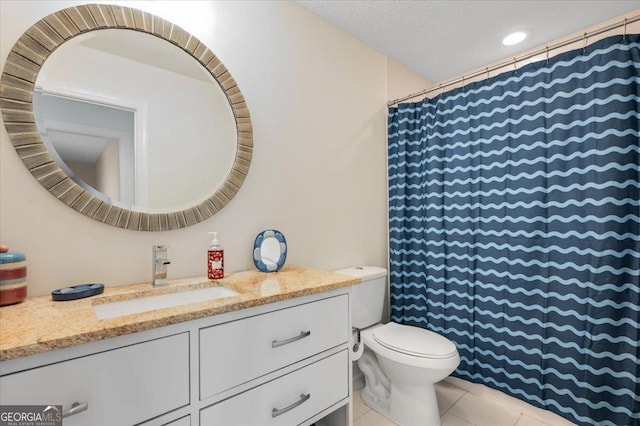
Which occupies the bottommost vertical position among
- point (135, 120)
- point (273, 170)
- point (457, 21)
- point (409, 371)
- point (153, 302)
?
point (409, 371)

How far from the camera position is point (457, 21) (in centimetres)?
188

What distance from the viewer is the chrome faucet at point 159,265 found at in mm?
1193

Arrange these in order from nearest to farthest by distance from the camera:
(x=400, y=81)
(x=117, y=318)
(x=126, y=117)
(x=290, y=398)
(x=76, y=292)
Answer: (x=117, y=318)
(x=76, y=292)
(x=290, y=398)
(x=126, y=117)
(x=400, y=81)

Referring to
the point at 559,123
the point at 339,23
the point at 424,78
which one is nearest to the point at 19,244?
the point at 339,23

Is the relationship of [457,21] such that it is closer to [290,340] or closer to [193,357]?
[290,340]

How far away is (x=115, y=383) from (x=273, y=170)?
45.7 inches

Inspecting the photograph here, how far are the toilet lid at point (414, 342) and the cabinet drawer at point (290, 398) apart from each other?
1.44ft

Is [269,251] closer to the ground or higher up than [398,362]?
higher up

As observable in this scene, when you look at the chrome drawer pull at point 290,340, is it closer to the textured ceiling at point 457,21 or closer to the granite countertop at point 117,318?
Answer: the granite countertop at point 117,318

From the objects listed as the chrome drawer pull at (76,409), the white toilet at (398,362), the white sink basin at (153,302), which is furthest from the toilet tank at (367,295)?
the chrome drawer pull at (76,409)

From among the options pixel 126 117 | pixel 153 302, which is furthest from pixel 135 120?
pixel 153 302

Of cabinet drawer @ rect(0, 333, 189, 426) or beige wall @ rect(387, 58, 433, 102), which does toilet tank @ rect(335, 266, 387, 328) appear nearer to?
cabinet drawer @ rect(0, 333, 189, 426)

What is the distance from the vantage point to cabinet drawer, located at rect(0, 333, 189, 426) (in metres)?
0.66

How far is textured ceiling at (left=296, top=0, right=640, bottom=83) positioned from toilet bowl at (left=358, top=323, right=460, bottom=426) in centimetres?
194
